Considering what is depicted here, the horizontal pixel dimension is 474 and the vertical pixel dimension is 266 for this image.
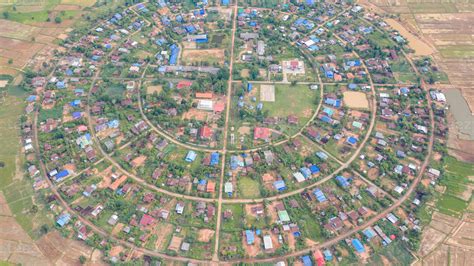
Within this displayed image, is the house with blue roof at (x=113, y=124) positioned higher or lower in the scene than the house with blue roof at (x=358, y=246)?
higher

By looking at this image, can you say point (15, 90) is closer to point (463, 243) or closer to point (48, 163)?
point (48, 163)

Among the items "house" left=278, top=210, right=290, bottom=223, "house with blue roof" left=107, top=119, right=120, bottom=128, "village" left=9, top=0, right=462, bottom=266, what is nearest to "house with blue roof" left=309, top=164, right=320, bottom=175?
"village" left=9, top=0, right=462, bottom=266

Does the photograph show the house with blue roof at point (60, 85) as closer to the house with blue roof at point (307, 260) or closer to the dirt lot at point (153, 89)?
the dirt lot at point (153, 89)

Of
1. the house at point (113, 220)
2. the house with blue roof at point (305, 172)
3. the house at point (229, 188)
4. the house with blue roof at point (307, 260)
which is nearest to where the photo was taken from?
the house with blue roof at point (307, 260)

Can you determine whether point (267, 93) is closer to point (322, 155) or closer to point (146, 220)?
point (322, 155)

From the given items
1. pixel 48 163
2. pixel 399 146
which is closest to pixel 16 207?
pixel 48 163

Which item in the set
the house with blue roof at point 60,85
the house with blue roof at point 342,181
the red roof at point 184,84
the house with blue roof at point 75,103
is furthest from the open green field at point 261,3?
the house with blue roof at point 342,181
